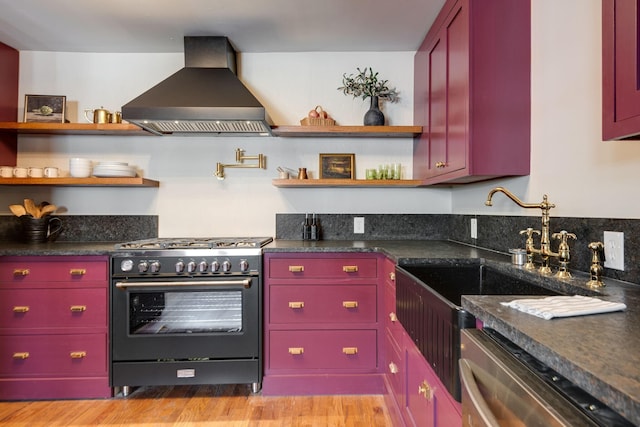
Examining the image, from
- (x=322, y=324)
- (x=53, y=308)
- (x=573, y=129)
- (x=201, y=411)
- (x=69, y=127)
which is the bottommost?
(x=201, y=411)

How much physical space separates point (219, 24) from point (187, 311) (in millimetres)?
1880

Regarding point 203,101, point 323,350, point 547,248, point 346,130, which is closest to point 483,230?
point 547,248

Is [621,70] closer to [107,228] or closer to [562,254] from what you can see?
[562,254]

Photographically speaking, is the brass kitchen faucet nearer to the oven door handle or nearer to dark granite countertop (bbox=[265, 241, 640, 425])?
dark granite countertop (bbox=[265, 241, 640, 425])

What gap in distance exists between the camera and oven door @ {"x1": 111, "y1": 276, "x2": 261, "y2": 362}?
6.78ft

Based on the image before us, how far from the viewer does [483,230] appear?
2.09m

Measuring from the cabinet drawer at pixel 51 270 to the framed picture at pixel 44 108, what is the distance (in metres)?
1.11

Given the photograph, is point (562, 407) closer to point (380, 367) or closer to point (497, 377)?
point (497, 377)

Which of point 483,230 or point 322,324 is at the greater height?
point 483,230

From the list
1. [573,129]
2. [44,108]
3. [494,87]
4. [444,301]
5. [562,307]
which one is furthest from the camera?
[44,108]

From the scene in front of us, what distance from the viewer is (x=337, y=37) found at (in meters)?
2.46

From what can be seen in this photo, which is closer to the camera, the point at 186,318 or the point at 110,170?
the point at 186,318

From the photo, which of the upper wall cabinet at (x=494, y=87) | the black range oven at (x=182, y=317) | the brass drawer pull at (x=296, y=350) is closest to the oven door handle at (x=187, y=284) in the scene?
the black range oven at (x=182, y=317)

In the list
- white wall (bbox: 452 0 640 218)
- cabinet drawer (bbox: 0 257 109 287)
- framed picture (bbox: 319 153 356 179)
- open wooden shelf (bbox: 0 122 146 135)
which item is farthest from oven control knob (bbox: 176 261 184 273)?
white wall (bbox: 452 0 640 218)
